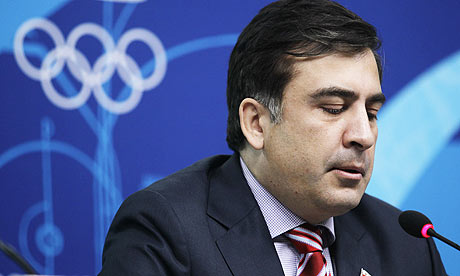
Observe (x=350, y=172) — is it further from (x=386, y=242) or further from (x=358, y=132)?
(x=386, y=242)

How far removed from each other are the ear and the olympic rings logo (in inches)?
35.8

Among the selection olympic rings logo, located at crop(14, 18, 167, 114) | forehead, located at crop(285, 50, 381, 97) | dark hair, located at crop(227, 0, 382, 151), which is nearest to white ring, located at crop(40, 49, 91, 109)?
olympic rings logo, located at crop(14, 18, 167, 114)

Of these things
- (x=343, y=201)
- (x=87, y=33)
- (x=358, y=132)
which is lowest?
(x=343, y=201)

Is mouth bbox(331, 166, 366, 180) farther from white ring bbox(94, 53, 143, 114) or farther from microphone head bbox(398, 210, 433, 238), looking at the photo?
white ring bbox(94, 53, 143, 114)

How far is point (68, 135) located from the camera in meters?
2.43

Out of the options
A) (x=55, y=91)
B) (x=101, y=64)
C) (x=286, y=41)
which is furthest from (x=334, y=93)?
(x=55, y=91)

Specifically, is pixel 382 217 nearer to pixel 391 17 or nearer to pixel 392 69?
pixel 392 69

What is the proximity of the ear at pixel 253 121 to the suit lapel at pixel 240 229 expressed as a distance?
0.44 ft

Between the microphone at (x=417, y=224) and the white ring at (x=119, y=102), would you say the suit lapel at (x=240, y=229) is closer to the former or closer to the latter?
the microphone at (x=417, y=224)

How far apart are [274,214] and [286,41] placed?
1.66 ft

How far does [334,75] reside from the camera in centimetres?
142

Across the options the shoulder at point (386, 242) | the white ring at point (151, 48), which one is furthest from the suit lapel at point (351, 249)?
the white ring at point (151, 48)

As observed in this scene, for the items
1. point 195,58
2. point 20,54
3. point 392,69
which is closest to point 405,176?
point 392,69

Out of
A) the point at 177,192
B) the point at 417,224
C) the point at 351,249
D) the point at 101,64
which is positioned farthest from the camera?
the point at 101,64
